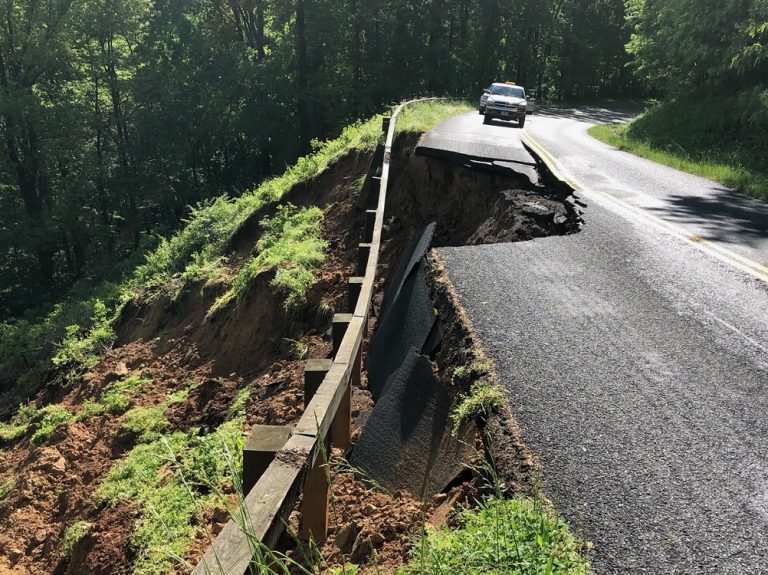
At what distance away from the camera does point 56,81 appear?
1304 inches

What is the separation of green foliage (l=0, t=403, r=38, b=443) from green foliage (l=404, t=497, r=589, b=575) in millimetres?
10767

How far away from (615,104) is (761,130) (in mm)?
31298

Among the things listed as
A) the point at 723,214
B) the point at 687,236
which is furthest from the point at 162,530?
the point at 723,214

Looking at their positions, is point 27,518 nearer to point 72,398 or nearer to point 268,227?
point 72,398

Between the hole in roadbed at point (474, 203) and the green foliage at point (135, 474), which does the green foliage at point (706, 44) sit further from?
the green foliage at point (135, 474)

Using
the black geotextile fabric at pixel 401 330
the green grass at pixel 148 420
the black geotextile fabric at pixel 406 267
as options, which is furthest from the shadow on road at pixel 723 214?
the green grass at pixel 148 420

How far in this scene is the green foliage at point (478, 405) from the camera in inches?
156

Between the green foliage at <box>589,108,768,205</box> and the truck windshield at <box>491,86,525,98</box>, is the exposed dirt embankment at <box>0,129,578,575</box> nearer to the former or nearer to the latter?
the green foliage at <box>589,108,768,205</box>

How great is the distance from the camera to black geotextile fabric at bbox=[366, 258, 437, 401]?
17.9 feet

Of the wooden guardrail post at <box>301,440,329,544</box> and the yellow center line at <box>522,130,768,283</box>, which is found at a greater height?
the yellow center line at <box>522,130,768,283</box>

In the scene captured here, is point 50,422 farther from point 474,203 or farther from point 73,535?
point 474,203

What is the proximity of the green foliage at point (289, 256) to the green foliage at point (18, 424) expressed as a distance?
431cm

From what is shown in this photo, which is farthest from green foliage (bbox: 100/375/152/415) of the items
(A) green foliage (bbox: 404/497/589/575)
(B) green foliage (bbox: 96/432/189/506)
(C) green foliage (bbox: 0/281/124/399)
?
(A) green foliage (bbox: 404/497/589/575)

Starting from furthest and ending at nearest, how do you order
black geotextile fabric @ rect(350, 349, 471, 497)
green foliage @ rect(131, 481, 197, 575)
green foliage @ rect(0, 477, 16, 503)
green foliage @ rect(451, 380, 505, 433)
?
green foliage @ rect(0, 477, 16, 503) < green foliage @ rect(131, 481, 197, 575) < green foliage @ rect(451, 380, 505, 433) < black geotextile fabric @ rect(350, 349, 471, 497)
